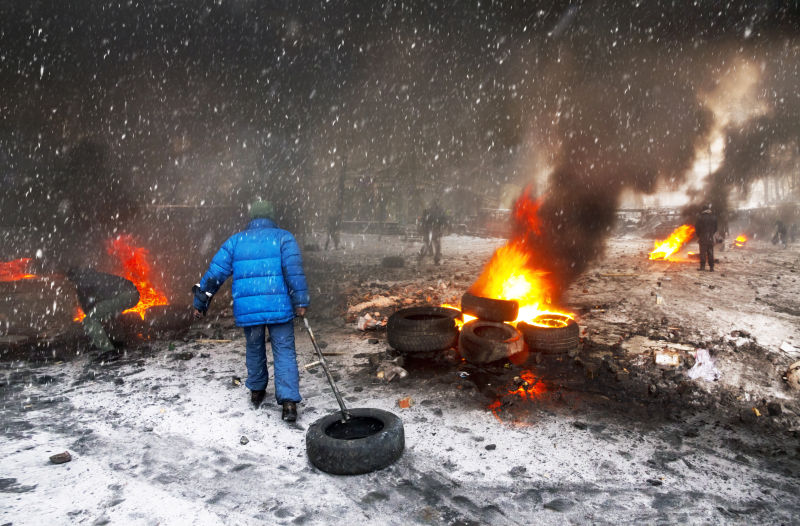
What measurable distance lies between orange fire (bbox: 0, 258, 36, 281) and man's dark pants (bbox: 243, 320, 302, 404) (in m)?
8.25

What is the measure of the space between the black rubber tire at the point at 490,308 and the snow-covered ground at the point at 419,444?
883 millimetres

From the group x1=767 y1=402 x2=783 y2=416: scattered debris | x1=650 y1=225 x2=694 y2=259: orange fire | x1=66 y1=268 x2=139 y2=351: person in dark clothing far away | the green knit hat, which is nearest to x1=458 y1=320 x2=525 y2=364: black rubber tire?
x1=767 y1=402 x2=783 y2=416: scattered debris

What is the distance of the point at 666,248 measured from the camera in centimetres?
1597

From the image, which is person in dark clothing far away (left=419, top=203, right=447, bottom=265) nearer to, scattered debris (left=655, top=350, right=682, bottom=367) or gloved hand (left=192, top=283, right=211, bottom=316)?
scattered debris (left=655, top=350, right=682, bottom=367)

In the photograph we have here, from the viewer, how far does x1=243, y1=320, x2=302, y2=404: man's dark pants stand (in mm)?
3689

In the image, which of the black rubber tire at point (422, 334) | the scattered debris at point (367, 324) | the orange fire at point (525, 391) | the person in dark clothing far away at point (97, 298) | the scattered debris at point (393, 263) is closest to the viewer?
the orange fire at point (525, 391)

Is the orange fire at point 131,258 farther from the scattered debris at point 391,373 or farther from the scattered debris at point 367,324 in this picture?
the scattered debris at point 391,373

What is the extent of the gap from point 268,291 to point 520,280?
205 inches

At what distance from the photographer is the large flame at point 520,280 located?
670 centimetres

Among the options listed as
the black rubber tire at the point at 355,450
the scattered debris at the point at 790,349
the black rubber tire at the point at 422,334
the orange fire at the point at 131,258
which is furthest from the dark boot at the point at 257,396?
the orange fire at the point at 131,258

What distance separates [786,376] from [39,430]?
7.50 m

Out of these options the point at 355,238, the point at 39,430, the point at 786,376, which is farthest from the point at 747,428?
the point at 355,238

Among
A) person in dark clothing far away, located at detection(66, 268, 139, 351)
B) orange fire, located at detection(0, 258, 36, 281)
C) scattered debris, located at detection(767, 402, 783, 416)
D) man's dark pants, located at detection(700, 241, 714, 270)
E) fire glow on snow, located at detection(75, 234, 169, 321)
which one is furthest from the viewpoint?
man's dark pants, located at detection(700, 241, 714, 270)

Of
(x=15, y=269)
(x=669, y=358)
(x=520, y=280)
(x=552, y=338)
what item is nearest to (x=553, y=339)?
(x=552, y=338)
